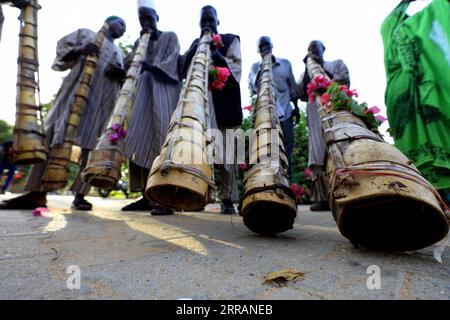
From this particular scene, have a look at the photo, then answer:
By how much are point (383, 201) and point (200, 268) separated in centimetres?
70

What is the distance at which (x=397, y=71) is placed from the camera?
10.7 feet

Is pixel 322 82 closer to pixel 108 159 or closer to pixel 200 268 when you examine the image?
pixel 108 159

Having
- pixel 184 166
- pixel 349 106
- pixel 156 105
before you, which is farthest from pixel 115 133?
pixel 349 106

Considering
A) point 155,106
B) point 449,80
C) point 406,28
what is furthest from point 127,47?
point 449,80

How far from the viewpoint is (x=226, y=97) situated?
3230mm

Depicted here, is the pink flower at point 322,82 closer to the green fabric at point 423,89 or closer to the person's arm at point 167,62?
the green fabric at point 423,89

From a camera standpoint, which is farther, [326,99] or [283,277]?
[326,99]

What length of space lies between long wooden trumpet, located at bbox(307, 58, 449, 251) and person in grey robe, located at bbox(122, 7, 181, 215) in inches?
81.4

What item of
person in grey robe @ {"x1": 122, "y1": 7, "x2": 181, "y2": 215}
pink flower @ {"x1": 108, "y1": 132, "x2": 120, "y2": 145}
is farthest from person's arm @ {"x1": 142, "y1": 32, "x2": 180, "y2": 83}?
pink flower @ {"x1": 108, "y1": 132, "x2": 120, "y2": 145}

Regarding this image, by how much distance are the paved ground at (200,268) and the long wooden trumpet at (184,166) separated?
22 cm

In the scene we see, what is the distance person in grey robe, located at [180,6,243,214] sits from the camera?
3.15 meters

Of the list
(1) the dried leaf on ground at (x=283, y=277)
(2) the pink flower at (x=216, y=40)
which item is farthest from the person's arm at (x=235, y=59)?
(1) the dried leaf on ground at (x=283, y=277)

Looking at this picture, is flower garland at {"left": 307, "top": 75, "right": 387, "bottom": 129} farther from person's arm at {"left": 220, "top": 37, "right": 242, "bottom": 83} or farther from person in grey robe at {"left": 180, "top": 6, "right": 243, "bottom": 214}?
person's arm at {"left": 220, "top": 37, "right": 242, "bottom": 83}
